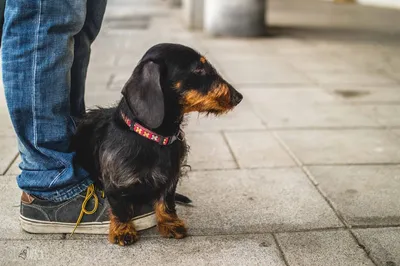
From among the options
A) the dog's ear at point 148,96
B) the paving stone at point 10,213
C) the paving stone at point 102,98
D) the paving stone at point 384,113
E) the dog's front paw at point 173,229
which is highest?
the dog's ear at point 148,96

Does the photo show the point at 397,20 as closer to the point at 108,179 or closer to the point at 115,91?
the point at 115,91

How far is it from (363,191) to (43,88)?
7.09 feet

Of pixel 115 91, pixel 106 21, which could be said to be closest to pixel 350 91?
pixel 115 91

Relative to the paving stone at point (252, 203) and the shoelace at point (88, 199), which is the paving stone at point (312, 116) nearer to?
the paving stone at point (252, 203)

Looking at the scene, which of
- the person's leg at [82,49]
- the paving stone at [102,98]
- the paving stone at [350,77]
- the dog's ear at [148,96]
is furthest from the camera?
the paving stone at [350,77]

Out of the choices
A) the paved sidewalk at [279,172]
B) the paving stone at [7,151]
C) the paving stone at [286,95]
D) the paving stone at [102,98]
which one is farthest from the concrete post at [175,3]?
the paving stone at [7,151]

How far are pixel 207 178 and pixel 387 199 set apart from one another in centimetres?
121

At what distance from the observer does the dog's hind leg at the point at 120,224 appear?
9.09 ft

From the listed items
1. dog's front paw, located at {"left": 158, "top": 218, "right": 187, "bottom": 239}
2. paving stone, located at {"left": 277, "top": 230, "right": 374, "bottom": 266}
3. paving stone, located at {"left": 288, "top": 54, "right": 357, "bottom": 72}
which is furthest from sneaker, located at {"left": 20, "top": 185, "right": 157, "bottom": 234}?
paving stone, located at {"left": 288, "top": 54, "right": 357, "bottom": 72}

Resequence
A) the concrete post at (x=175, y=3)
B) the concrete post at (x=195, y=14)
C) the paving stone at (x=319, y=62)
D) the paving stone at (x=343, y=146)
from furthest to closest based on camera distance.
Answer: the concrete post at (x=175, y=3) < the concrete post at (x=195, y=14) < the paving stone at (x=319, y=62) < the paving stone at (x=343, y=146)

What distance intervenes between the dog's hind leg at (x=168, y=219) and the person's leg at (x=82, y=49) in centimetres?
74

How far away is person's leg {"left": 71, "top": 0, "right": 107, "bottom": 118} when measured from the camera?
2.98 meters

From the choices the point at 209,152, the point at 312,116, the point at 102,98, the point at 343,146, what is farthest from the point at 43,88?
the point at 312,116

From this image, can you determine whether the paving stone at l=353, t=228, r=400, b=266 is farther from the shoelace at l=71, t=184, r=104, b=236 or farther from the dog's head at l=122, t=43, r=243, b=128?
the shoelace at l=71, t=184, r=104, b=236
